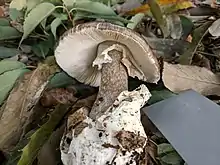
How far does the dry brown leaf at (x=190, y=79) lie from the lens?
0.69m

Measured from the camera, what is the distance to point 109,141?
0.58 meters

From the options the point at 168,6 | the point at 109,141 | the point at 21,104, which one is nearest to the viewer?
the point at 109,141

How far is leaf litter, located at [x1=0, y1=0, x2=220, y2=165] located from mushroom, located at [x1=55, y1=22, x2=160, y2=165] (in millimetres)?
24

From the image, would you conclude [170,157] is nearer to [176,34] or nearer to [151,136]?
[151,136]

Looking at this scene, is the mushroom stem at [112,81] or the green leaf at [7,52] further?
the green leaf at [7,52]

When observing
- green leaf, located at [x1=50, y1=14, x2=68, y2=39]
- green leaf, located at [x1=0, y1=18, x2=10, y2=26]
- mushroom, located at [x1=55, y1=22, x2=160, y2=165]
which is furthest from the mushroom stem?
green leaf, located at [x1=0, y1=18, x2=10, y2=26]

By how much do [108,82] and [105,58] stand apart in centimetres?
3

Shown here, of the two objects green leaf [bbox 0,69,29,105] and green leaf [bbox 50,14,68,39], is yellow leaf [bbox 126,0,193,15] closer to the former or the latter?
green leaf [bbox 50,14,68,39]

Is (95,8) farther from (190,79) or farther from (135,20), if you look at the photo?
(190,79)

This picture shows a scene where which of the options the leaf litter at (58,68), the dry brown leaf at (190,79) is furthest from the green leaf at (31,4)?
the dry brown leaf at (190,79)

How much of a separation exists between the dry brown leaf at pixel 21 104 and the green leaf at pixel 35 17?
0.19ft

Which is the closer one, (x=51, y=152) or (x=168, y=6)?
(x=51, y=152)

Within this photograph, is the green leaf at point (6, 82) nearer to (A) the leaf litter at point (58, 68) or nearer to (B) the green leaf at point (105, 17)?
(A) the leaf litter at point (58, 68)

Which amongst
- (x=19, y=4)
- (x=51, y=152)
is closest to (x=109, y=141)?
(x=51, y=152)
